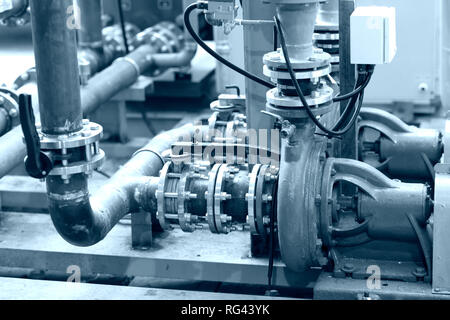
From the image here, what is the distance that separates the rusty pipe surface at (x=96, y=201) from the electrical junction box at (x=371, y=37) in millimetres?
585

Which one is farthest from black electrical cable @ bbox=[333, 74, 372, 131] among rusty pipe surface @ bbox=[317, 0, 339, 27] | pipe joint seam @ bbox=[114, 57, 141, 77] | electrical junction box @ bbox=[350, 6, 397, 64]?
pipe joint seam @ bbox=[114, 57, 141, 77]

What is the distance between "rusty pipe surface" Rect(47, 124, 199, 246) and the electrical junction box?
0.59 meters

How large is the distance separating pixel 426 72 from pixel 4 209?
165cm

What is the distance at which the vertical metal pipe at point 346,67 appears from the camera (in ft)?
6.40

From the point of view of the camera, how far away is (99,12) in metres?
3.04

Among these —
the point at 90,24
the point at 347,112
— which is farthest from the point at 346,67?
the point at 90,24

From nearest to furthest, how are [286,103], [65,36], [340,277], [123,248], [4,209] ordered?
[65,36] < [286,103] < [340,277] < [123,248] < [4,209]

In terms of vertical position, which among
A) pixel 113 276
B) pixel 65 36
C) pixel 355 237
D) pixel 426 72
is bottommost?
pixel 113 276

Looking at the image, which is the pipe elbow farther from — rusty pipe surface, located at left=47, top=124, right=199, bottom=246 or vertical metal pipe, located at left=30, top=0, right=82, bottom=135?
vertical metal pipe, located at left=30, top=0, right=82, bottom=135

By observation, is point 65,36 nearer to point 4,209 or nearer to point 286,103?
point 286,103

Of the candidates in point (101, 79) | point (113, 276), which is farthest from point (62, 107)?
point (101, 79)

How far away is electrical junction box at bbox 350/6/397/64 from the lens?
1.78 m

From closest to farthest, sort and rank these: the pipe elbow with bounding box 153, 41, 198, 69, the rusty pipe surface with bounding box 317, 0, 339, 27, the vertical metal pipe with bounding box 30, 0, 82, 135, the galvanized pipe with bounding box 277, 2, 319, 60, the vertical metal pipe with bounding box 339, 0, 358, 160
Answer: the vertical metal pipe with bounding box 30, 0, 82, 135 → the galvanized pipe with bounding box 277, 2, 319, 60 → the vertical metal pipe with bounding box 339, 0, 358, 160 → the rusty pipe surface with bounding box 317, 0, 339, 27 → the pipe elbow with bounding box 153, 41, 198, 69

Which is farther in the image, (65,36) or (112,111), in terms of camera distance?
(112,111)
